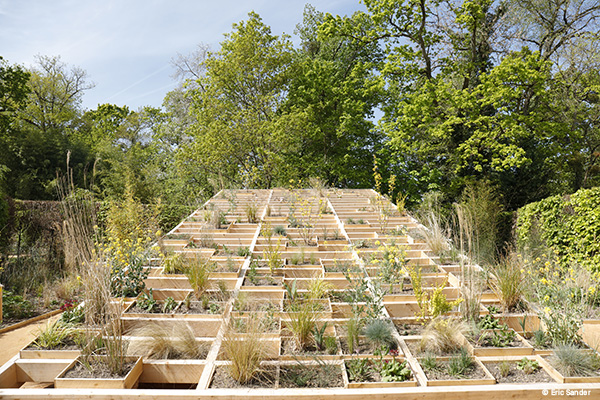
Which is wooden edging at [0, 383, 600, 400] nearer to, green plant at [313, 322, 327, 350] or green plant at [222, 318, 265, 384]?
green plant at [222, 318, 265, 384]

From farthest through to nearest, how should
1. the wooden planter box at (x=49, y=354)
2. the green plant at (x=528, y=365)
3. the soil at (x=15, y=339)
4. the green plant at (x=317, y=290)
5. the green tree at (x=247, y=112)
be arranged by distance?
the green tree at (x=247, y=112) → the soil at (x=15, y=339) → the green plant at (x=317, y=290) → the wooden planter box at (x=49, y=354) → the green plant at (x=528, y=365)

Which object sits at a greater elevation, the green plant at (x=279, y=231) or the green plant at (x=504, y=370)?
the green plant at (x=279, y=231)

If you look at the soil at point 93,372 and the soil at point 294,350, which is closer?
the soil at point 93,372

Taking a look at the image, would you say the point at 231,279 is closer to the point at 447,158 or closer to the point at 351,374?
the point at 351,374

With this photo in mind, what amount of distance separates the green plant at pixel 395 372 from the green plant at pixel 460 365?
36cm

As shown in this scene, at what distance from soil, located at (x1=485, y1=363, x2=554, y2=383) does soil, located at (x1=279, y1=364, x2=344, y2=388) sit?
1.32 meters

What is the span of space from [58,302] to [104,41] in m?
6.25

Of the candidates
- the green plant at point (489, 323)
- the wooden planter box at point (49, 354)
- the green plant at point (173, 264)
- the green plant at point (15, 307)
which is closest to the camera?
the wooden planter box at point (49, 354)

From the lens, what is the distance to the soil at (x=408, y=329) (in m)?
3.94

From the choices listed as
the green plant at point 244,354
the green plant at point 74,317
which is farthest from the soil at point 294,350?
the green plant at point 74,317

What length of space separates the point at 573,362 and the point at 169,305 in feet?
12.9

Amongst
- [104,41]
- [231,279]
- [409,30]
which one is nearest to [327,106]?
[409,30]

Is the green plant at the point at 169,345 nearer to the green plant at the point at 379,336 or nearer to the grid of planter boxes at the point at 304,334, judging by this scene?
the grid of planter boxes at the point at 304,334

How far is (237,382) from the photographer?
3.13 metres
